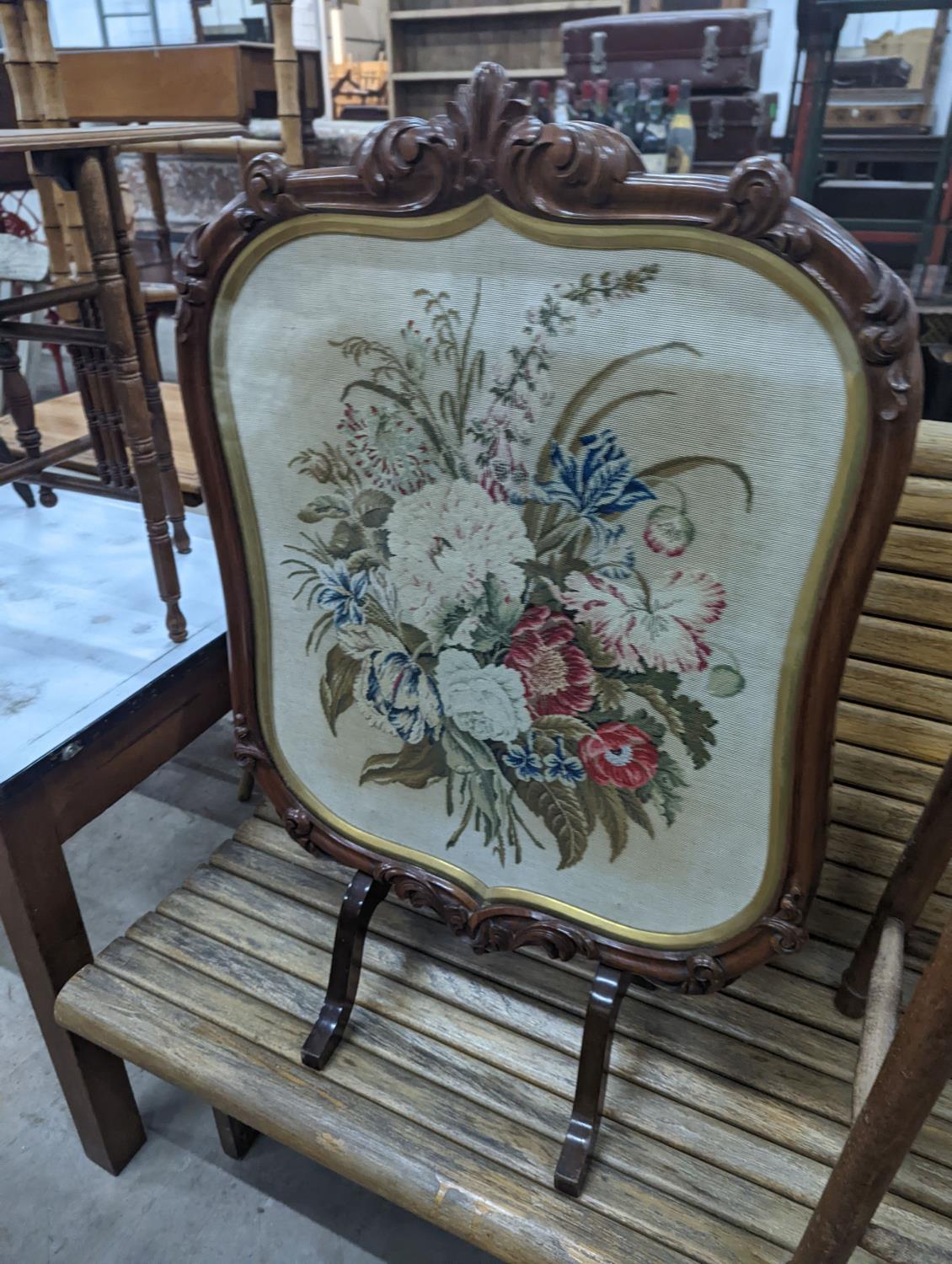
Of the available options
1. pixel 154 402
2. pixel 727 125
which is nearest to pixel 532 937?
pixel 154 402

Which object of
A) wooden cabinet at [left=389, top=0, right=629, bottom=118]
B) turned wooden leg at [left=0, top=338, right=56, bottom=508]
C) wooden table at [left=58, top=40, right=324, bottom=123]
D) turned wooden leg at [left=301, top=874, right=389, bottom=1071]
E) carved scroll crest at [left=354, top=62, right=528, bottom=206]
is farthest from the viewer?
wooden cabinet at [left=389, top=0, right=629, bottom=118]

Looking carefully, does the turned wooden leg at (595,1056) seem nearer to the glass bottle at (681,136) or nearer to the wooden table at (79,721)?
the wooden table at (79,721)

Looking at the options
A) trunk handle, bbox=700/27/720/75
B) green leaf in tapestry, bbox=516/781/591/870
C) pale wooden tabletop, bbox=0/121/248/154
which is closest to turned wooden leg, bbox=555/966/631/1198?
green leaf in tapestry, bbox=516/781/591/870

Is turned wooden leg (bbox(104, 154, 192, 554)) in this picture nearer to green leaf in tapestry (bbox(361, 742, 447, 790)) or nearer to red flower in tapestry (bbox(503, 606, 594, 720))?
green leaf in tapestry (bbox(361, 742, 447, 790))

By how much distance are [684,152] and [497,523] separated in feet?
7.31

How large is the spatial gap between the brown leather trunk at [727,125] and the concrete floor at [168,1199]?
2931mm

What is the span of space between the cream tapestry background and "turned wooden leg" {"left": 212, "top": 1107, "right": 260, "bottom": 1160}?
1.91ft

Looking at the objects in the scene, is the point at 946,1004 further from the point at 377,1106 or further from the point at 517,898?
the point at 377,1106

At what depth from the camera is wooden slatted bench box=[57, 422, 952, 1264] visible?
2.83 feet

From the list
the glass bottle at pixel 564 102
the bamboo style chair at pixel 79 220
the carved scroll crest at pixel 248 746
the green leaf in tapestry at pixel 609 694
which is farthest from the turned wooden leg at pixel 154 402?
the glass bottle at pixel 564 102

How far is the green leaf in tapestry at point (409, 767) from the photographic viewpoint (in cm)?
93

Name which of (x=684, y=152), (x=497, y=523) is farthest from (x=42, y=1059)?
(x=684, y=152)

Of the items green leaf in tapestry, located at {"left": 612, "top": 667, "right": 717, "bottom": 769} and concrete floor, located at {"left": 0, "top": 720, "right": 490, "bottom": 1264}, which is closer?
green leaf in tapestry, located at {"left": 612, "top": 667, "right": 717, "bottom": 769}

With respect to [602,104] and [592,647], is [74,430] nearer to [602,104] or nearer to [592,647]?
[602,104]
